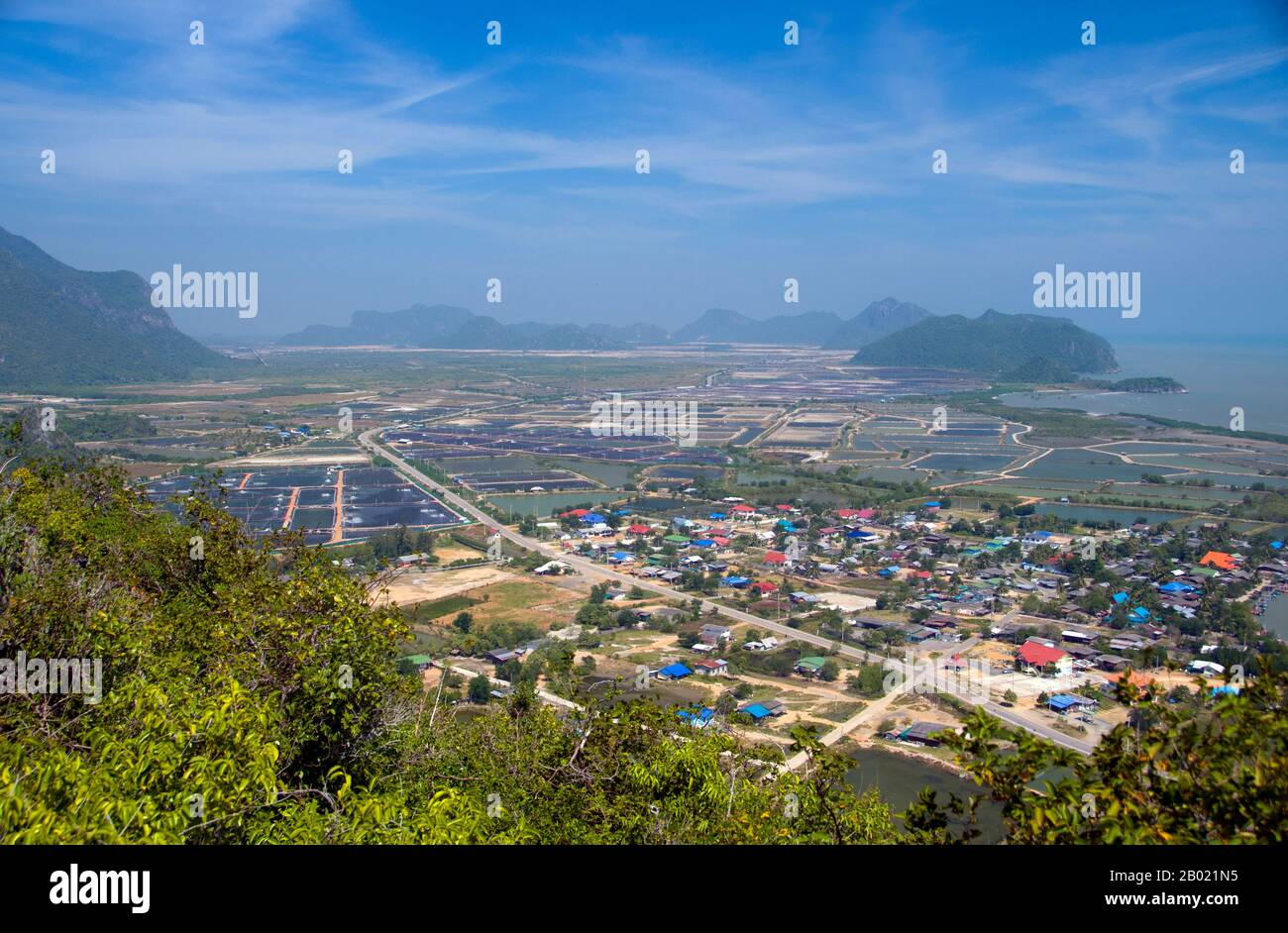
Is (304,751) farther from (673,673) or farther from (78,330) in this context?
(78,330)

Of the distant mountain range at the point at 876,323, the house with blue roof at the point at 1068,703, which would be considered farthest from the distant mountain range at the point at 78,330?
the distant mountain range at the point at 876,323

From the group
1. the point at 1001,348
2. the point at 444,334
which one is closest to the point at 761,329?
the point at 444,334

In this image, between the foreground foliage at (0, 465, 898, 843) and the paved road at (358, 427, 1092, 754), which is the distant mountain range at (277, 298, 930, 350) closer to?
the paved road at (358, 427, 1092, 754)

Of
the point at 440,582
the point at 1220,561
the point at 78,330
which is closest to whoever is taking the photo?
the point at 440,582

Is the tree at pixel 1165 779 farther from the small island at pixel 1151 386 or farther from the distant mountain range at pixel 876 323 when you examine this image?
the distant mountain range at pixel 876 323

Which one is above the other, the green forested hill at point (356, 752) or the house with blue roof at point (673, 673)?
the green forested hill at point (356, 752)

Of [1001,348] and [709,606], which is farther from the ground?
[1001,348]

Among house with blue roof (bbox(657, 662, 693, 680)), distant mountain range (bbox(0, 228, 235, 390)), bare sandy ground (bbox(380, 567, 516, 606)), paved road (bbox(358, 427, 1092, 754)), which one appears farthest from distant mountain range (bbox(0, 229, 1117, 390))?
house with blue roof (bbox(657, 662, 693, 680))
